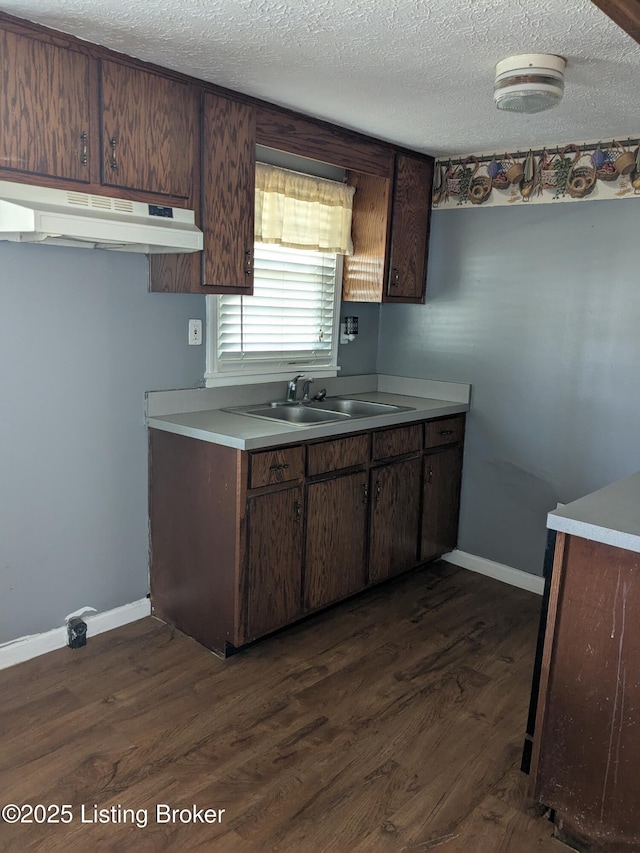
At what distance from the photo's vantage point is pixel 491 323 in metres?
3.68

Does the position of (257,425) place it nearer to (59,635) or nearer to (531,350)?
(59,635)

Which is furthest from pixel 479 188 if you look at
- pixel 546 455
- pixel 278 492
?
pixel 278 492

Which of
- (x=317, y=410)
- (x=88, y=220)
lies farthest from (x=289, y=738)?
(x=88, y=220)

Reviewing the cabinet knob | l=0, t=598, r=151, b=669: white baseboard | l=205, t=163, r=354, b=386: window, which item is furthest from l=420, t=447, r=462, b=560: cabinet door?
the cabinet knob

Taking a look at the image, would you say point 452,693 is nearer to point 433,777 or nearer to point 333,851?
point 433,777

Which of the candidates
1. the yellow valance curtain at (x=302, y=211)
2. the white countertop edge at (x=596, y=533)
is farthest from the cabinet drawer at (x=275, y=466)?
the white countertop edge at (x=596, y=533)

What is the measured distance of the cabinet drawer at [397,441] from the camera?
10.7ft

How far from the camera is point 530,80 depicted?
2191 millimetres

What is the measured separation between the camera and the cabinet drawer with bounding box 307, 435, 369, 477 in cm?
291

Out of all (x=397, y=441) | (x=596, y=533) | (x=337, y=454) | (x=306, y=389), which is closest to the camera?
(x=596, y=533)

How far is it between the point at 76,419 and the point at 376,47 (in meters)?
1.80

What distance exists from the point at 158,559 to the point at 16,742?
3.23 feet

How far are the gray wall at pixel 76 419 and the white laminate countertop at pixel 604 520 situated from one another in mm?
1872

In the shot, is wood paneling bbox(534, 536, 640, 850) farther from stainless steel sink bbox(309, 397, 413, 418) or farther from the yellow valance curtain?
the yellow valance curtain
